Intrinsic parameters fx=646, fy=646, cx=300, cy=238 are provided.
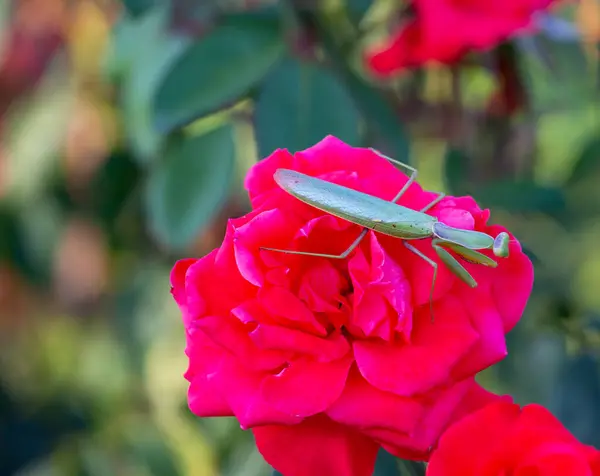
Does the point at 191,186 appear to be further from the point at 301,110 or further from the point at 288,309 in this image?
the point at 288,309

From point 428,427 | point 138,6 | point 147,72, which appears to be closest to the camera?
point 428,427

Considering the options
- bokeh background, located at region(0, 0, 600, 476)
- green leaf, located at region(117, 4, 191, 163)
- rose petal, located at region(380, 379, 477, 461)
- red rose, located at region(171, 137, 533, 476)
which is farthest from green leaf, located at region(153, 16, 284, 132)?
rose petal, located at region(380, 379, 477, 461)

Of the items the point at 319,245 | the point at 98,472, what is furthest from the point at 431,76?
the point at 98,472

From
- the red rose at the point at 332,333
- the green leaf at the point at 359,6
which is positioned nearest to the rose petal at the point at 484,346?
the red rose at the point at 332,333

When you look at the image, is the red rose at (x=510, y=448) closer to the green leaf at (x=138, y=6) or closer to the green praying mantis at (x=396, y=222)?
the green praying mantis at (x=396, y=222)

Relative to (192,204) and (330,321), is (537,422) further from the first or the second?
(192,204)

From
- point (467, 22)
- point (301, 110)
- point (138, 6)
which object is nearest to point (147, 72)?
point (138, 6)
